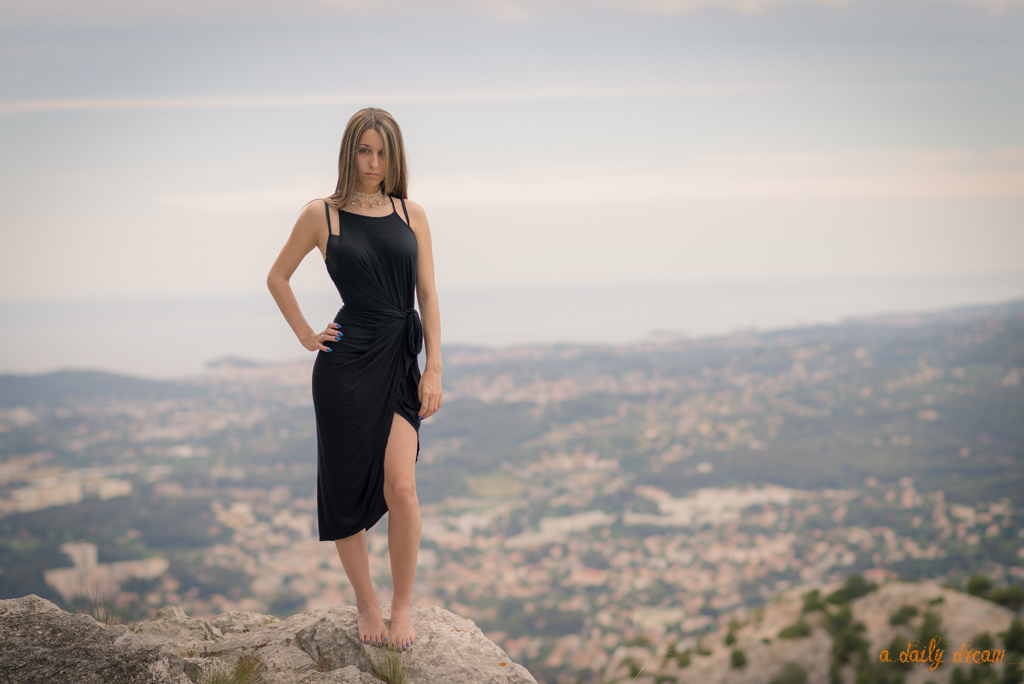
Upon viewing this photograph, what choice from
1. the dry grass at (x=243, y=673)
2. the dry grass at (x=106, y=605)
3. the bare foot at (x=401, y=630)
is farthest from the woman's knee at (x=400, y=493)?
the dry grass at (x=106, y=605)

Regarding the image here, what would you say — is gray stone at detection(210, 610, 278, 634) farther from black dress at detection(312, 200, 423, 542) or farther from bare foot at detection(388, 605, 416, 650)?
black dress at detection(312, 200, 423, 542)

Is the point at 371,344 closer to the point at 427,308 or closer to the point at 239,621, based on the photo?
the point at 427,308

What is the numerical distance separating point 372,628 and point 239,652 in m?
0.80

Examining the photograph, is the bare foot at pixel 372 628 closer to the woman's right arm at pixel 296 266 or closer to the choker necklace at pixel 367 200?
the woman's right arm at pixel 296 266

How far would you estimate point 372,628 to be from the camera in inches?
149

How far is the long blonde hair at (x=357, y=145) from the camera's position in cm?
350

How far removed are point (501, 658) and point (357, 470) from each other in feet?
4.39

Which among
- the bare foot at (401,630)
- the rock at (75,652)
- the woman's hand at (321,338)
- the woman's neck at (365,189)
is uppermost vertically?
the woman's neck at (365,189)

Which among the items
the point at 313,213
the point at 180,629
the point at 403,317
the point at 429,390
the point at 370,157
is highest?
the point at 370,157

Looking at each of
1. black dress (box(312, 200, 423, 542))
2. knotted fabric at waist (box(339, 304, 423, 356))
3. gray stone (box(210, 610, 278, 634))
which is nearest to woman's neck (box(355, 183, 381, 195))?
black dress (box(312, 200, 423, 542))

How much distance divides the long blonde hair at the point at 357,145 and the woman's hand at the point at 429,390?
1.01 metres

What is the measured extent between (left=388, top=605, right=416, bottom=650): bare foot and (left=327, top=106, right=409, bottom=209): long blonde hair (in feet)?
7.40

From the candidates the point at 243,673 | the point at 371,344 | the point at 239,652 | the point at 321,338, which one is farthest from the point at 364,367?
the point at 239,652

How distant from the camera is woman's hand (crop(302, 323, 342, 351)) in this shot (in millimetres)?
3545
